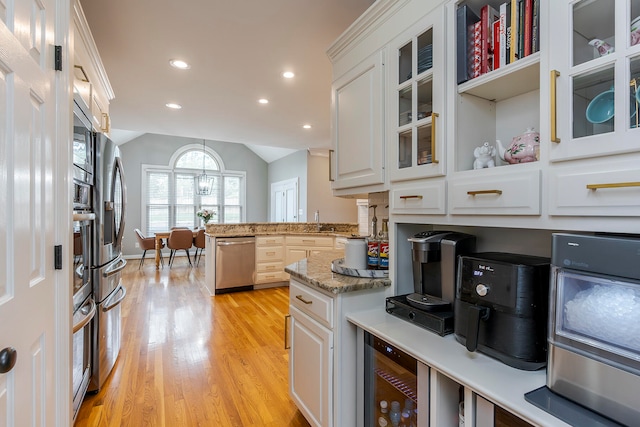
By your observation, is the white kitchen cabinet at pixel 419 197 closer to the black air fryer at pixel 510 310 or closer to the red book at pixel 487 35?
the black air fryer at pixel 510 310

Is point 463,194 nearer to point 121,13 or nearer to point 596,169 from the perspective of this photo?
point 596,169

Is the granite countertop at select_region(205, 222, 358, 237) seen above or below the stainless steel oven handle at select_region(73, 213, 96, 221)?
below

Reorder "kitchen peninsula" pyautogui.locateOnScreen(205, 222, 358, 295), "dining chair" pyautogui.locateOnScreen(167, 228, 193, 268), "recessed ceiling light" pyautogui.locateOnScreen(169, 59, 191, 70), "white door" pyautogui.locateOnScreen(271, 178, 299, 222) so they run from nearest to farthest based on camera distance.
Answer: "recessed ceiling light" pyautogui.locateOnScreen(169, 59, 191, 70), "kitchen peninsula" pyautogui.locateOnScreen(205, 222, 358, 295), "dining chair" pyautogui.locateOnScreen(167, 228, 193, 268), "white door" pyautogui.locateOnScreen(271, 178, 299, 222)

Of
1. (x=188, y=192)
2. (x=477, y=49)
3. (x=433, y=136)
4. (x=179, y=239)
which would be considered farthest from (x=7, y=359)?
(x=188, y=192)

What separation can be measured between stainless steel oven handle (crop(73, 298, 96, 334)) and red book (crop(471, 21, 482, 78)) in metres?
2.13

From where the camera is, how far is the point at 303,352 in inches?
66.1

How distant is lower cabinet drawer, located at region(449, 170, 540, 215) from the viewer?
956mm

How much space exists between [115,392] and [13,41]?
7.05 ft

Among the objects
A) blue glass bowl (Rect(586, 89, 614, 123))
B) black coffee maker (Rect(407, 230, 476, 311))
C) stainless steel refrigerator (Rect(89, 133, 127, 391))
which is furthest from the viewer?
stainless steel refrigerator (Rect(89, 133, 127, 391))

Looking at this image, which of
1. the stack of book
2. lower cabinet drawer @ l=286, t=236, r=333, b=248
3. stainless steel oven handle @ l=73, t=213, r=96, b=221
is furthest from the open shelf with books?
lower cabinet drawer @ l=286, t=236, r=333, b=248

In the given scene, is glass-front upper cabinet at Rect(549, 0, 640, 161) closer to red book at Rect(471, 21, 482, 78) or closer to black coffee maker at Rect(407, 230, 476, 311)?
red book at Rect(471, 21, 482, 78)

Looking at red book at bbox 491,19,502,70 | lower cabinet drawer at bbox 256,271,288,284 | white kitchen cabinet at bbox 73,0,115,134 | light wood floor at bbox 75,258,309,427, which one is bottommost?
light wood floor at bbox 75,258,309,427

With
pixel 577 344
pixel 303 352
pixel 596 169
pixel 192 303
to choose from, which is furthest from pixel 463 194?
pixel 192 303

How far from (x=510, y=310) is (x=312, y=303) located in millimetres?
893
